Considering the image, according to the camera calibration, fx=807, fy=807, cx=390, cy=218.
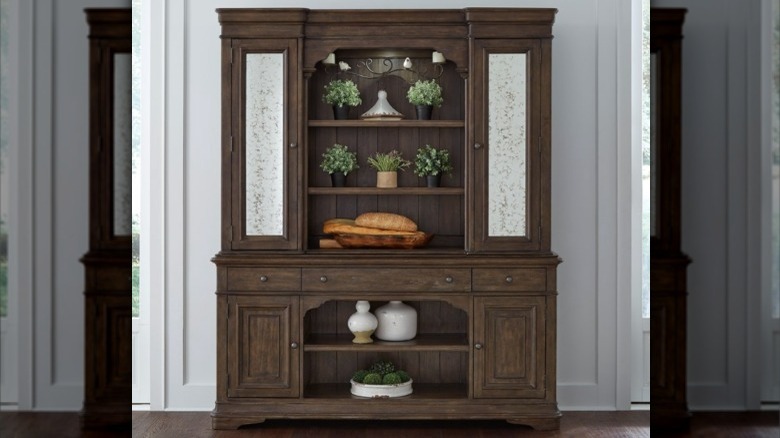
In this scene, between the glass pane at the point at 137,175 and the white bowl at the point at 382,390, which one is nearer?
the white bowl at the point at 382,390

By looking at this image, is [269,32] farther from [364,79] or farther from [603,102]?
[603,102]

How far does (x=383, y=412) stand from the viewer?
3.78 m

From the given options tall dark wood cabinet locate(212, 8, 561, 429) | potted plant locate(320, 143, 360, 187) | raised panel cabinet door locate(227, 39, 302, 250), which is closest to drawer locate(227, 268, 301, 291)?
tall dark wood cabinet locate(212, 8, 561, 429)

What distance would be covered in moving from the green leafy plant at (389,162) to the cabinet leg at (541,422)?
1323 millimetres

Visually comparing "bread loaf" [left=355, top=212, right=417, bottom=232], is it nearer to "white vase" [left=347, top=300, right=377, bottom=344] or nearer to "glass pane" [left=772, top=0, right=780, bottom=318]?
"white vase" [left=347, top=300, right=377, bottom=344]

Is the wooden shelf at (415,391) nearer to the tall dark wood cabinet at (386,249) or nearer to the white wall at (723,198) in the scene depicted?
the tall dark wood cabinet at (386,249)

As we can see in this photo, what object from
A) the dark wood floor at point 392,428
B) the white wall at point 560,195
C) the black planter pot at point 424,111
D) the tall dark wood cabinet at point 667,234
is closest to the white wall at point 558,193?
the white wall at point 560,195

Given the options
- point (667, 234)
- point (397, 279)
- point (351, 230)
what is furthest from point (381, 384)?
point (667, 234)

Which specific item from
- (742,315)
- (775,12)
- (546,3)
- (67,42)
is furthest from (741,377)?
(546,3)

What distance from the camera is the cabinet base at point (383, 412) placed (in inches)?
148

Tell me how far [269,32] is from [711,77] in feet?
11.8

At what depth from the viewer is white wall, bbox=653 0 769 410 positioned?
1.04ft

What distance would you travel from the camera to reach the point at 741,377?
321mm

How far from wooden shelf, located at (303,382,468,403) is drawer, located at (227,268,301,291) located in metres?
0.53
